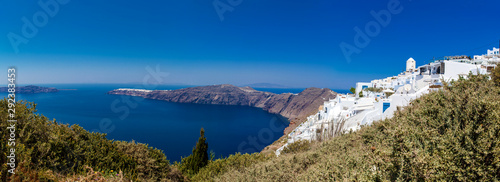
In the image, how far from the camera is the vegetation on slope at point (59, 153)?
3613mm

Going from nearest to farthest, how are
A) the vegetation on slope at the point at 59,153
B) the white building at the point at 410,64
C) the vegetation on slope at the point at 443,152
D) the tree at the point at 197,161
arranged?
1. the vegetation on slope at the point at 443,152
2. the vegetation on slope at the point at 59,153
3. the tree at the point at 197,161
4. the white building at the point at 410,64

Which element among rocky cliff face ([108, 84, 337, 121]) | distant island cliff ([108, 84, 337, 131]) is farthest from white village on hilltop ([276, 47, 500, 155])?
distant island cliff ([108, 84, 337, 131])

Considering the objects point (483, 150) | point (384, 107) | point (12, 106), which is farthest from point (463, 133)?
point (384, 107)

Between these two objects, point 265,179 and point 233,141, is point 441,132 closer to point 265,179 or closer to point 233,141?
point 265,179

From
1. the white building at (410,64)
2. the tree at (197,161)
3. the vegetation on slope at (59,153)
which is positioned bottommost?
the tree at (197,161)

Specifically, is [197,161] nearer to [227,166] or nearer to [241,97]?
[227,166]

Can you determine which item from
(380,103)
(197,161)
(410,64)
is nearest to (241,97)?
(410,64)

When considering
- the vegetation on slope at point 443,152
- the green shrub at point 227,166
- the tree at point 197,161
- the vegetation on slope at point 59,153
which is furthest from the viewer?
the tree at point 197,161

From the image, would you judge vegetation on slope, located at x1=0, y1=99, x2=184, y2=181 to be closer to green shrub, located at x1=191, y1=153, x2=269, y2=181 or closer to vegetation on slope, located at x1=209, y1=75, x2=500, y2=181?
green shrub, located at x1=191, y1=153, x2=269, y2=181

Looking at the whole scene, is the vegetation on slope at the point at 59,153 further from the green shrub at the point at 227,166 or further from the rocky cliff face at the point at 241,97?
the rocky cliff face at the point at 241,97

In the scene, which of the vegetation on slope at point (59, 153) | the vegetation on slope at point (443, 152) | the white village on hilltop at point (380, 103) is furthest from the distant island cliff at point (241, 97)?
the vegetation on slope at point (443, 152)

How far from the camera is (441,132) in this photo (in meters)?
4.53

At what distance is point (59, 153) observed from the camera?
4559 millimetres

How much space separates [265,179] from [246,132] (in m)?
50.8
